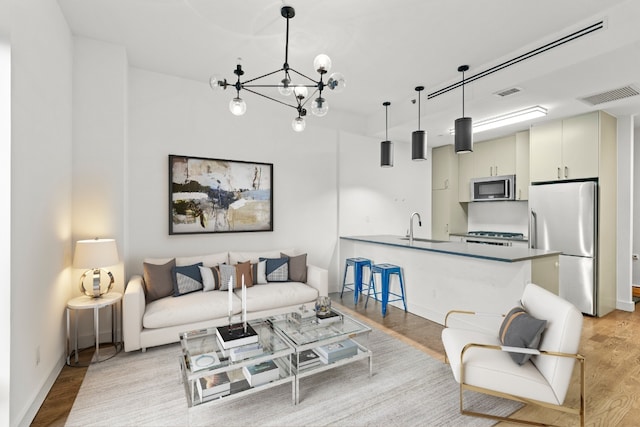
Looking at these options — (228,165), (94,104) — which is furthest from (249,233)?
(94,104)

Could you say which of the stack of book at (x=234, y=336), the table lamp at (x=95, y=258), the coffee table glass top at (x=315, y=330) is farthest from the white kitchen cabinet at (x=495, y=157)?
the table lamp at (x=95, y=258)

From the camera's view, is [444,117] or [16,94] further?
[444,117]

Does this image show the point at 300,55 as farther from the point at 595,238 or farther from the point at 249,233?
the point at 595,238

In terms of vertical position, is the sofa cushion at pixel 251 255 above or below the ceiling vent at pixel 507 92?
below

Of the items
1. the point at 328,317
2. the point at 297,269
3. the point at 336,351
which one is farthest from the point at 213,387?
the point at 297,269

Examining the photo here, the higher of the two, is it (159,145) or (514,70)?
(514,70)

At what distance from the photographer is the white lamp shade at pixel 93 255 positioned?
8.96ft

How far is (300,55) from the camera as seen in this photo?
3.27 meters

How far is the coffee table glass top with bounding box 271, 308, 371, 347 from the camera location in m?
2.44

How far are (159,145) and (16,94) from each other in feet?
6.20

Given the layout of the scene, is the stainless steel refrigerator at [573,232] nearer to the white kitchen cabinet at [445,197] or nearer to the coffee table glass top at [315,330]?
the white kitchen cabinet at [445,197]

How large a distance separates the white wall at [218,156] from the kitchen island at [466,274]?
1164 mm

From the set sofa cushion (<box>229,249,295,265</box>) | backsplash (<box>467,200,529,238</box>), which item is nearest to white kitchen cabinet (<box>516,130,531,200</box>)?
backsplash (<box>467,200,529,238</box>)

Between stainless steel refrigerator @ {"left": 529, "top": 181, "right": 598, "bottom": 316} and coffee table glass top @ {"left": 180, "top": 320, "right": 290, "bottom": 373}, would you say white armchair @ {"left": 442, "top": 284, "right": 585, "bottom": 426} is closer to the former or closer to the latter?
coffee table glass top @ {"left": 180, "top": 320, "right": 290, "bottom": 373}
